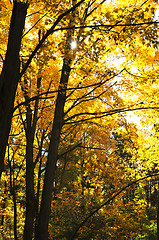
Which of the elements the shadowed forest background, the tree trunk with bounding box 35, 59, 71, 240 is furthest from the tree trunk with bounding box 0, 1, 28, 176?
the tree trunk with bounding box 35, 59, 71, 240

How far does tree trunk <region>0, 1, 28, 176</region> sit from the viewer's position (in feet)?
10.0

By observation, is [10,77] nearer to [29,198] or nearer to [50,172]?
[50,172]

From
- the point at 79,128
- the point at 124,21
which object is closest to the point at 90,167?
the point at 79,128

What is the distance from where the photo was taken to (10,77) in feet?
10.3

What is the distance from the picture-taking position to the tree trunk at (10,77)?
10.0 feet

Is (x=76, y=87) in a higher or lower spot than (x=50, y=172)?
higher

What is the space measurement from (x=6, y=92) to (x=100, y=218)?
10.4 meters

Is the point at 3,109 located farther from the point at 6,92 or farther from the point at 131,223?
the point at 131,223

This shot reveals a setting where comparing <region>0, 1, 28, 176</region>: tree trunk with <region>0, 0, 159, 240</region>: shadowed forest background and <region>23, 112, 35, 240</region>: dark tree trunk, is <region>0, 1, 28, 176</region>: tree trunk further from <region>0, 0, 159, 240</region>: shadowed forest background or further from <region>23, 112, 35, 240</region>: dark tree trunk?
<region>23, 112, 35, 240</region>: dark tree trunk

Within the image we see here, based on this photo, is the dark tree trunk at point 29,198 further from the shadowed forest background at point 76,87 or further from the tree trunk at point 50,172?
the tree trunk at point 50,172

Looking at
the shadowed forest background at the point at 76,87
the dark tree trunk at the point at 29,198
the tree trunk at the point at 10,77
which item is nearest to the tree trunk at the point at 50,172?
the shadowed forest background at the point at 76,87

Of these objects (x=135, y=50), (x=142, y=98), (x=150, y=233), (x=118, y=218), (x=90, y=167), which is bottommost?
(x=150, y=233)

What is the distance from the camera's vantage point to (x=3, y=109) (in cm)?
306

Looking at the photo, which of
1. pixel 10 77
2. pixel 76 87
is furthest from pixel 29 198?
pixel 10 77
